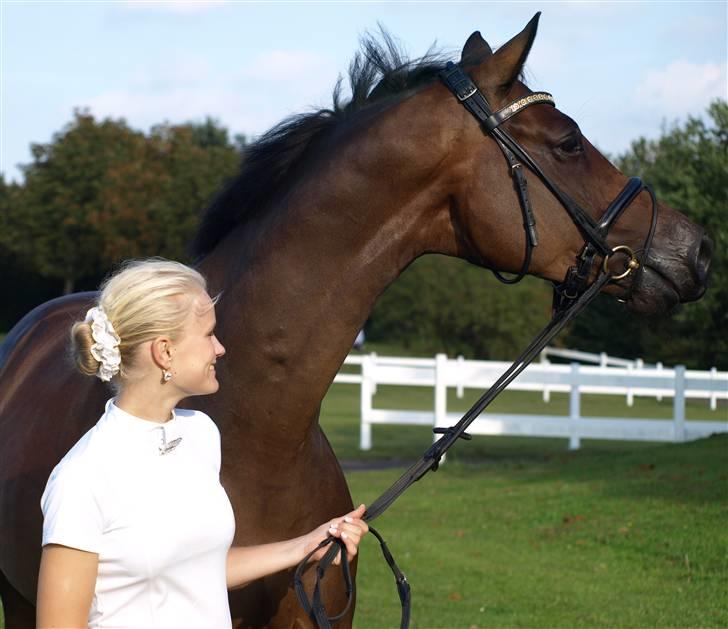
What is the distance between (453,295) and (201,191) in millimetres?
10379

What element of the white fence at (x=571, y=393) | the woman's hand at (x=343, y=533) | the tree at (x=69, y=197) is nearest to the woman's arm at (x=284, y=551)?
the woman's hand at (x=343, y=533)

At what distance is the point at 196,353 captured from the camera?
2826 millimetres

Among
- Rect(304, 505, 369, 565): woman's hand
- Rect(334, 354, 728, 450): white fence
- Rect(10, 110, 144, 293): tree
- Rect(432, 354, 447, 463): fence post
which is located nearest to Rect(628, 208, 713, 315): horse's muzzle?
Rect(304, 505, 369, 565): woman's hand

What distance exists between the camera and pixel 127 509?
8.71 feet

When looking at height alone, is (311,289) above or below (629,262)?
below

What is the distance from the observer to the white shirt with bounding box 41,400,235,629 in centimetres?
261

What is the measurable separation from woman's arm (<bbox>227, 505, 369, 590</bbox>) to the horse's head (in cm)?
99

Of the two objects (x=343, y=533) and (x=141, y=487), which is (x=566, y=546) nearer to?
(x=343, y=533)

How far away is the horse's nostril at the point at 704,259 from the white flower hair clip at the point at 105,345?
1957 millimetres

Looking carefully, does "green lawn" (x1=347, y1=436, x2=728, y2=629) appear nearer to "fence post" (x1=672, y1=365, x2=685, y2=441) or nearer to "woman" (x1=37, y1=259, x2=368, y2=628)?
"fence post" (x1=672, y1=365, x2=685, y2=441)

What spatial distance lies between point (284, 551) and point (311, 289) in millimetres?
852

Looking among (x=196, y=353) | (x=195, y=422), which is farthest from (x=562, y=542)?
(x=196, y=353)

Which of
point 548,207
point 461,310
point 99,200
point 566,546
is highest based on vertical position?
point 99,200

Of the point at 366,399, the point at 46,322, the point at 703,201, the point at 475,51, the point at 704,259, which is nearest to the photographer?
the point at 704,259
